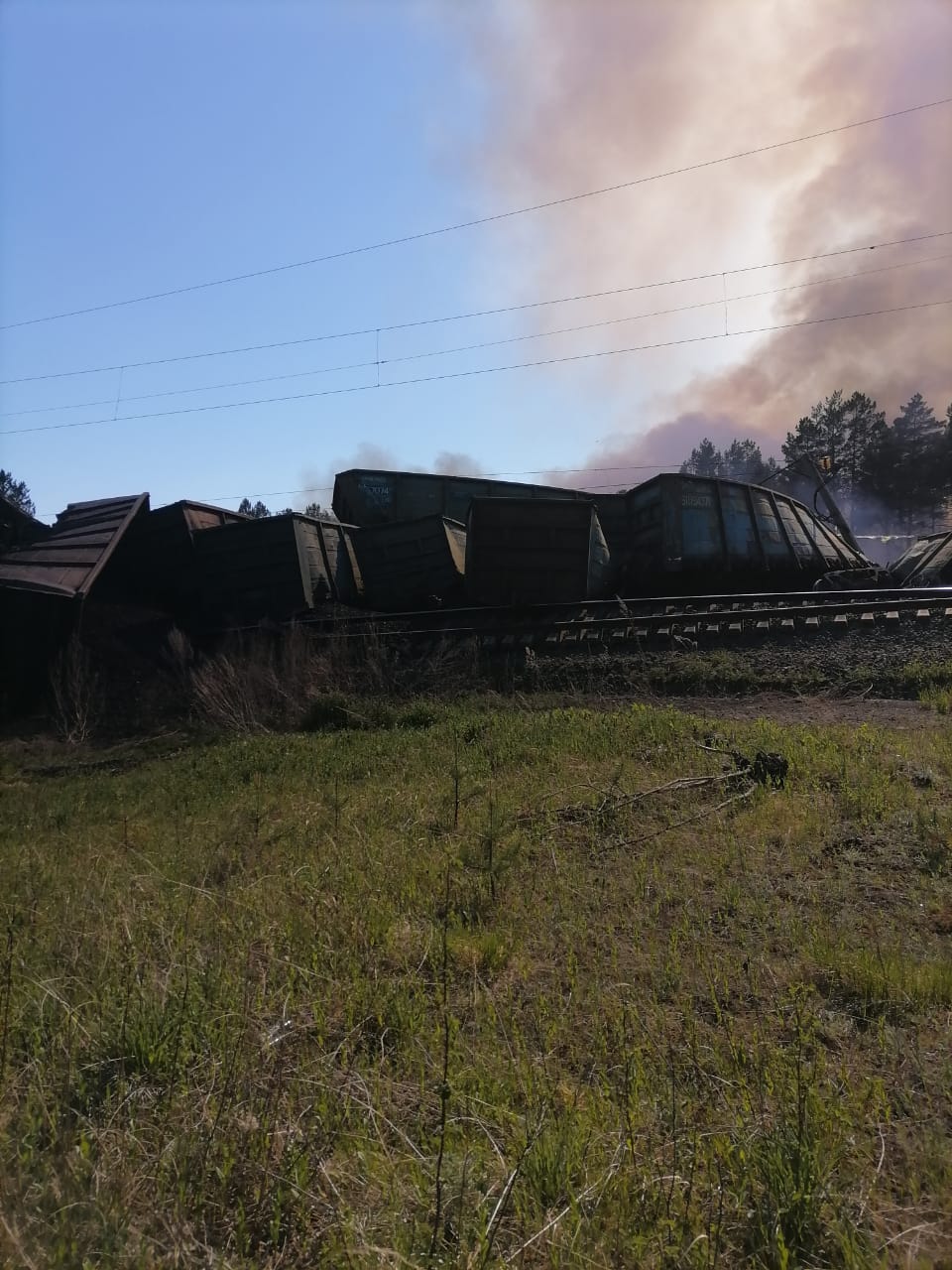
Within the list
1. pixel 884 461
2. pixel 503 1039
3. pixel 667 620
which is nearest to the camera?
pixel 503 1039

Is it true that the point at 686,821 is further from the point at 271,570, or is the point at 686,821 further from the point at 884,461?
the point at 884,461

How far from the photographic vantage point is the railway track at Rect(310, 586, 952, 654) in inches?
418

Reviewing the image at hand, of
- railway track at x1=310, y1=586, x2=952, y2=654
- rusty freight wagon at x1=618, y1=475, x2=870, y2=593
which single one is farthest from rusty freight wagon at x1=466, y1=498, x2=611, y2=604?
rusty freight wagon at x1=618, y1=475, x2=870, y2=593

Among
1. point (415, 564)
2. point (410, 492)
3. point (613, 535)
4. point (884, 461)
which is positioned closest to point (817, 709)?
point (415, 564)

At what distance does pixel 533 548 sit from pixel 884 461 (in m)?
56.7

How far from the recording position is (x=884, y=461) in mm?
59938

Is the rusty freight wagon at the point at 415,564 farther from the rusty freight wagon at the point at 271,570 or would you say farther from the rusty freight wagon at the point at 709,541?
the rusty freight wagon at the point at 709,541

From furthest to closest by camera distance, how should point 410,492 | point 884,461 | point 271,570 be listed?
point 884,461 → point 410,492 → point 271,570

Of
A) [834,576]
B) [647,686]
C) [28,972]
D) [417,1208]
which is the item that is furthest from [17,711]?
[834,576]

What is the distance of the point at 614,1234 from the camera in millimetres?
1898

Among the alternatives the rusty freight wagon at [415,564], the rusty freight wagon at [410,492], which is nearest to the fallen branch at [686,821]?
the rusty freight wagon at [415,564]

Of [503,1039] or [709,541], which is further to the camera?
[709,541]

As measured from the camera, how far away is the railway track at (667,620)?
10.6m

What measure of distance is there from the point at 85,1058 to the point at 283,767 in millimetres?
5657
